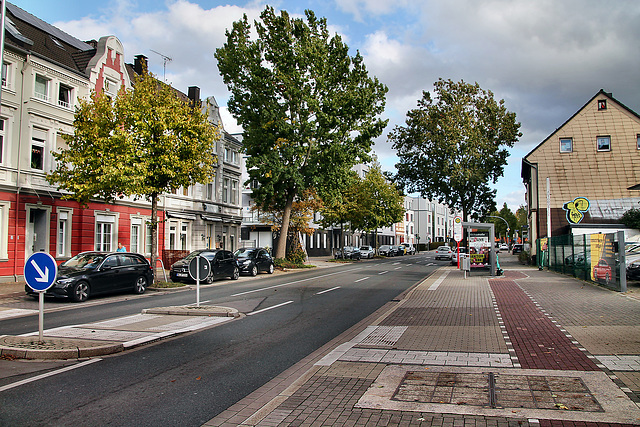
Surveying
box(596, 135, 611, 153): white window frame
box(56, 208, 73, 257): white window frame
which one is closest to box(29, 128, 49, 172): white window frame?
box(56, 208, 73, 257): white window frame

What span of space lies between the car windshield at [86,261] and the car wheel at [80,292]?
784 mm

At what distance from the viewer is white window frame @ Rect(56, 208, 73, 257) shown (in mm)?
23891

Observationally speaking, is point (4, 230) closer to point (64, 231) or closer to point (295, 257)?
point (64, 231)

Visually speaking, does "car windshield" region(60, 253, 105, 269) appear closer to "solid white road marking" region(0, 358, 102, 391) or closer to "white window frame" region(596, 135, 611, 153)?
"solid white road marking" region(0, 358, 102, 391)

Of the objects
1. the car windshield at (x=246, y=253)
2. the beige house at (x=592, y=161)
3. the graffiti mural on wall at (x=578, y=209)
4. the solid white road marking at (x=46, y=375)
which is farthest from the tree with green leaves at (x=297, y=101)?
the solid white road marking at (x=46, y=375)

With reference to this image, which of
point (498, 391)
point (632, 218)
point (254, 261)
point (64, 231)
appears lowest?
point (498, 391)

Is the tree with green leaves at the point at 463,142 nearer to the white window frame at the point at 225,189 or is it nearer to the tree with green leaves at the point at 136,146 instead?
the white window frame at the point at 225,189

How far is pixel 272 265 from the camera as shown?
99.6ft

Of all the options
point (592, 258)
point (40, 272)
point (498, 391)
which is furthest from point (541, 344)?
point (592, 258)

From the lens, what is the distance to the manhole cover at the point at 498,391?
5.00 metres

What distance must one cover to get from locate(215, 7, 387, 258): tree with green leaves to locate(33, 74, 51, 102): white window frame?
10.9 meters

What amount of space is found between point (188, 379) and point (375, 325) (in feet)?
16.2

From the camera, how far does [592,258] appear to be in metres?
19.6

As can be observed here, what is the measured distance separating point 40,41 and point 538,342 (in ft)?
84.1
